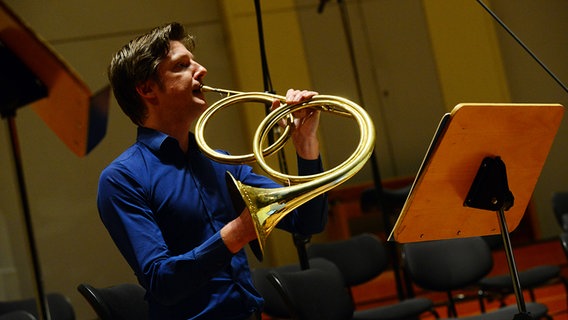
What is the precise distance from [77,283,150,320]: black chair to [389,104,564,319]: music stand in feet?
2.91

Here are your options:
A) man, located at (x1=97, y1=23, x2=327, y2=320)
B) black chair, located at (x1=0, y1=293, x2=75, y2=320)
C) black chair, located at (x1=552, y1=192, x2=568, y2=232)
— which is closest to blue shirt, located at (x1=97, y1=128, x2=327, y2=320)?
man, located at (x1=97, y1=23, x2=327, y2=320)

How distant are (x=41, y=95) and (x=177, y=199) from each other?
660 millimetres

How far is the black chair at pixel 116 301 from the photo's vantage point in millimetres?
2438

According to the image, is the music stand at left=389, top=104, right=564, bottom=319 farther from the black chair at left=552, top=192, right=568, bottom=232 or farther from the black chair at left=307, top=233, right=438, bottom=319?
the black chair at left=552, top=192, right=568, bottom=232

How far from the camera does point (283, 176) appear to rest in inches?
75.7

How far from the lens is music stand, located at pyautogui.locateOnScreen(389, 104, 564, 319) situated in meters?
2.00

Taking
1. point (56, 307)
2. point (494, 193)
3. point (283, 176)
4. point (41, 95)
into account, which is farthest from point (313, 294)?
point (41, 95)

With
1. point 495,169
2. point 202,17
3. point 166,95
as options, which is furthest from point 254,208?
point 202,17

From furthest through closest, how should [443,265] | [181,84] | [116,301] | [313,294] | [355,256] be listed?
1. [355,256]
2. [443,265]
3. [313,294]
4. [116,301]
5. [181,84]

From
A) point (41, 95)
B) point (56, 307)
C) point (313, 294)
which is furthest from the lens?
point (56, 307)

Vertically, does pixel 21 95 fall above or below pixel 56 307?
above

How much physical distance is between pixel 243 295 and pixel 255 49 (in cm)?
493

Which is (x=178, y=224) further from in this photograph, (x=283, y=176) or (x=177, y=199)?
(x=283, y=176)

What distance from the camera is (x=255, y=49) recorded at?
674cm
